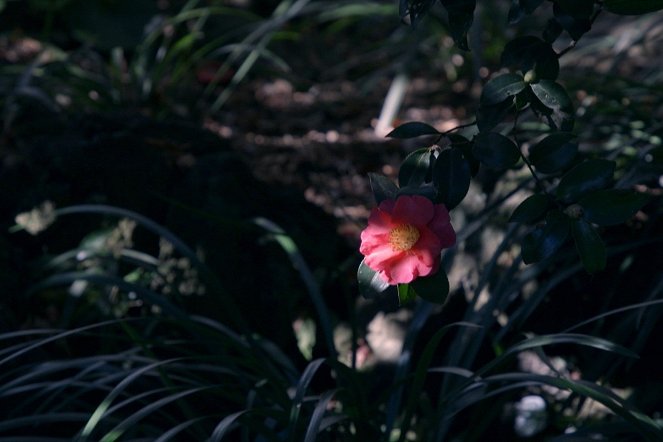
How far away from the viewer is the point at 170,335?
2.05 metres

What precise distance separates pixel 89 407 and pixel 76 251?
1.64ft

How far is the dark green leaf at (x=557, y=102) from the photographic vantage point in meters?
1.12

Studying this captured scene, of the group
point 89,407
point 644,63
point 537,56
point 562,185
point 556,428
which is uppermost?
point 537,56

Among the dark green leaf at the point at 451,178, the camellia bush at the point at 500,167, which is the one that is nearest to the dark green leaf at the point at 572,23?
the camellia bush at the point at 500,167

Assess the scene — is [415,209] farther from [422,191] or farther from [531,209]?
[531,209]

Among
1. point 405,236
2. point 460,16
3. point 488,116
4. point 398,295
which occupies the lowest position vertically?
point 398,295

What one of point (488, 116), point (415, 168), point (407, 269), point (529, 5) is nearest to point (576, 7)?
point (529, 5)

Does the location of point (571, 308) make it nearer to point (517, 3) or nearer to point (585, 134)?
point (585, 134)

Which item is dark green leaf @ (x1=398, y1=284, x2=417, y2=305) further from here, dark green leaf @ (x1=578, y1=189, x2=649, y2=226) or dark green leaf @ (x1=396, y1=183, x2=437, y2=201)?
dark green leaf @ (x1=578, y1=189, x2=649, y2=226)

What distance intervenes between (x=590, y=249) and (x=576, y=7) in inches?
11.7

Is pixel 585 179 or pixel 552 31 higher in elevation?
pixel 552 31

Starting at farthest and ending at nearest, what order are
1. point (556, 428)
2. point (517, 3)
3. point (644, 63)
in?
point (644, 63), point (556, 428), point (517, 3)

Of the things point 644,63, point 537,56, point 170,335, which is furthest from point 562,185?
point 644,63

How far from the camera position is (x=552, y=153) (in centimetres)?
118
